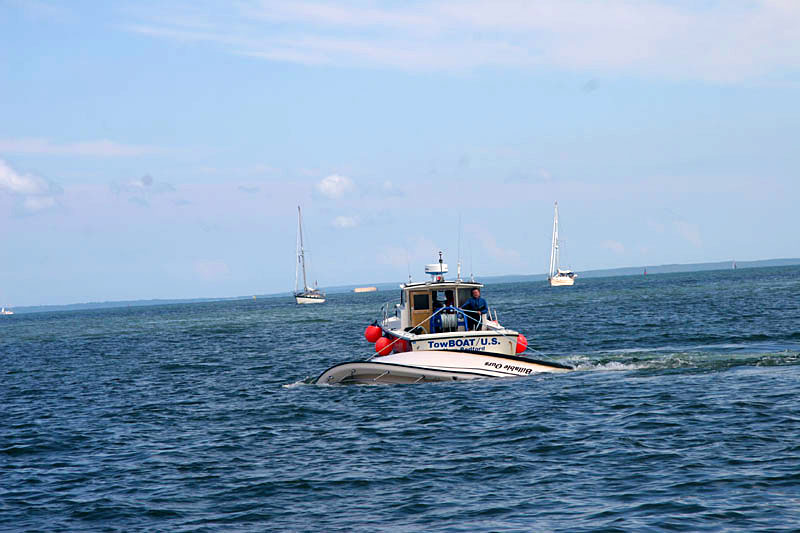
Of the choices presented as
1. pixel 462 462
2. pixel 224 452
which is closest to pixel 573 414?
pixel 462 462

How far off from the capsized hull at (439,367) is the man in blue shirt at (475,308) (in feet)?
7.33

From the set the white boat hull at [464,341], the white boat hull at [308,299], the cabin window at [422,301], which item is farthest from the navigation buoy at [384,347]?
the white boat hull at [308,299]

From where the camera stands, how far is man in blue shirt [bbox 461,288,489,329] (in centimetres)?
2653

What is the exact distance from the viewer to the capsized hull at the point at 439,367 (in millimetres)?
24219

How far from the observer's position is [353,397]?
2291 cm

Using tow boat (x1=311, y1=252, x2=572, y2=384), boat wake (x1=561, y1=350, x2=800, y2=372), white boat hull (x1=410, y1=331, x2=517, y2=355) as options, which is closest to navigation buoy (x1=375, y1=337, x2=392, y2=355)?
tow boat (x1=311, y1=252, x2=572, y2=384)

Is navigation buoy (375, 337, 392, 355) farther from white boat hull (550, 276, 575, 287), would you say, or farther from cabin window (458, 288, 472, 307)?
white boat hull (550, 276, 575, 287)

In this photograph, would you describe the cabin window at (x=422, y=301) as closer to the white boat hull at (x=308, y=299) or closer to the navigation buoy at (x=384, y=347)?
the navigation buoy at (x=384, y=347)

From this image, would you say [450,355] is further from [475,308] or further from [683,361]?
[683,361]

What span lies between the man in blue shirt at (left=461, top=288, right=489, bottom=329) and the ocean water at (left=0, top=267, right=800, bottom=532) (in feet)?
10.4

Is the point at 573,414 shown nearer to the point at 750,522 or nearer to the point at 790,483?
the point at 790,483

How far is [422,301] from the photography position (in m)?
27.8

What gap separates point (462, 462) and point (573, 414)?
470 centimetres

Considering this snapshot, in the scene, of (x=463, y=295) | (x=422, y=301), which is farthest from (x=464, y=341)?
(x=422, y=301)
